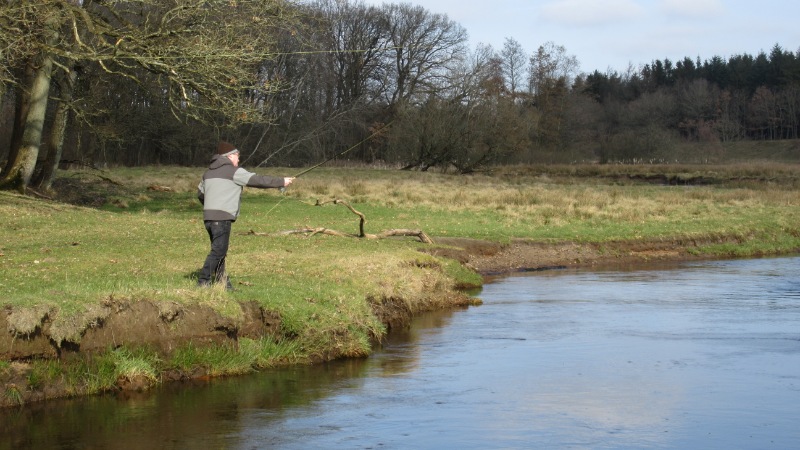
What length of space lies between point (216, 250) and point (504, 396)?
440cm

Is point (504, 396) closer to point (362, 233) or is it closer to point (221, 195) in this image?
point (221, 195)

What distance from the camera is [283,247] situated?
19375 mm

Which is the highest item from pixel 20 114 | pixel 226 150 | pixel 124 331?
pixel 20 114

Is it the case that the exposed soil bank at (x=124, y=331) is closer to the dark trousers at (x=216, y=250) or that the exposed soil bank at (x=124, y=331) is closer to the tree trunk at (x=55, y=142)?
the dark trousers at (x=216, y=250)

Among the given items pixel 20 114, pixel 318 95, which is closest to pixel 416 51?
pixel 318 95

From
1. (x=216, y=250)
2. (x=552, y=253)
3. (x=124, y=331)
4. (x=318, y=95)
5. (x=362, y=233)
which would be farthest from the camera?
(x=318, y=95)

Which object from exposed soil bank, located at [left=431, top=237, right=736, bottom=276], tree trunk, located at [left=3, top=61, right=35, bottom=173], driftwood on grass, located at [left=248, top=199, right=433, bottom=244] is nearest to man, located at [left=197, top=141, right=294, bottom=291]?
driftwood on grass, located at [left=248, top=199, right=433, bottom=244]

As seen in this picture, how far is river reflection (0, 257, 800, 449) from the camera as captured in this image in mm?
9805

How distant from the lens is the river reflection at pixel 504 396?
9805 mm

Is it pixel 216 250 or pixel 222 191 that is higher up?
pixel 222 191

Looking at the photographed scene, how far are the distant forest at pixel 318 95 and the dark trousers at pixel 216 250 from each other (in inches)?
56.4

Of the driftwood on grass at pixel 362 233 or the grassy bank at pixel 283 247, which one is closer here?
the grassy bank at pixel 283 247

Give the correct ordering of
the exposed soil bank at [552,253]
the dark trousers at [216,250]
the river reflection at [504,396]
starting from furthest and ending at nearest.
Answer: the exposed soil bank at [552,253] → the dark trousers at [216,250] → the river reflection at [504,396]

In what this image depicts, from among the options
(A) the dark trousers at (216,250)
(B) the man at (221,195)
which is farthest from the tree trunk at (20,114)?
(B) the man at (221,195)
